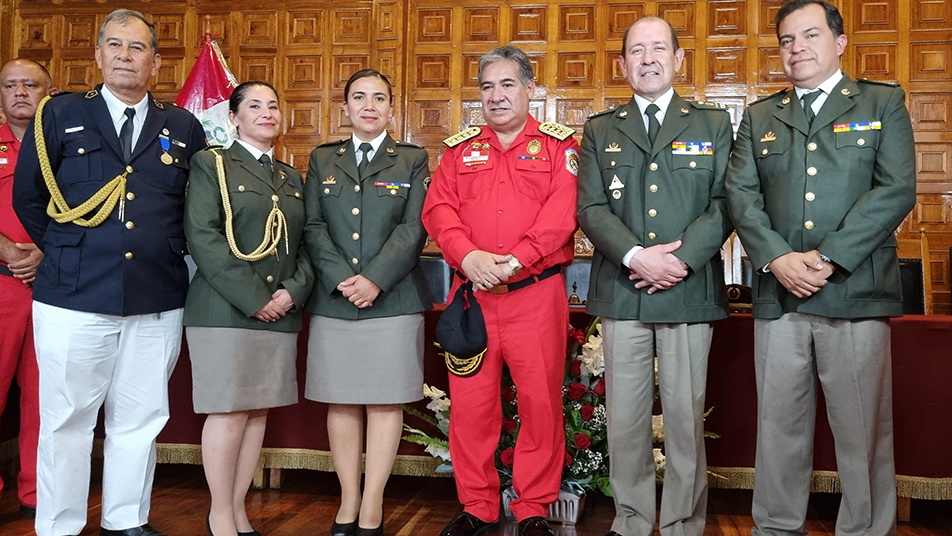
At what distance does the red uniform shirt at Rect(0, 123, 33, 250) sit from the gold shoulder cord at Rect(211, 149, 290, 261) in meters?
1.03

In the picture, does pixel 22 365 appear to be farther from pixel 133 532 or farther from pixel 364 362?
pixel 364 362

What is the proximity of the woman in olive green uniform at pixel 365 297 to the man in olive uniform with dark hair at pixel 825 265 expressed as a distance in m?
1.14

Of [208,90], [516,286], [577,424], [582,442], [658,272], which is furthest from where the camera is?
[208,90]

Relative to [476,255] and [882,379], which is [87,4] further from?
[882,379]

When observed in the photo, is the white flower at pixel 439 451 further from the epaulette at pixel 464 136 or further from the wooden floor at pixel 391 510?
the epaulette at pixel 464 136

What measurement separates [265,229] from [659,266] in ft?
4.24

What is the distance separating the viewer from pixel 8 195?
310 centimetres

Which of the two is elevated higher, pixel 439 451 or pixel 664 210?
pixel 664 210

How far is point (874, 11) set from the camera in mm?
5887

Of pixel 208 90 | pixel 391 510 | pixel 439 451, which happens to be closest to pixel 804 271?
pixel 439 451

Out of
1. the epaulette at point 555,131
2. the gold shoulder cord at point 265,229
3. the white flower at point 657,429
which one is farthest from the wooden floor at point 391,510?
the epaulette at point 555,131

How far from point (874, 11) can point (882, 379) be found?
4573mm

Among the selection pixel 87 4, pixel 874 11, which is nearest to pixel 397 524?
pixel 874 11

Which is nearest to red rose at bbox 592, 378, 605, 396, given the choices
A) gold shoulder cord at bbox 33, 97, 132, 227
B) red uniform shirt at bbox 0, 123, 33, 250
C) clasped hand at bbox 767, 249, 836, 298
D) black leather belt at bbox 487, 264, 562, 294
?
black leather belt at bbox 487, 264, 562, 294
